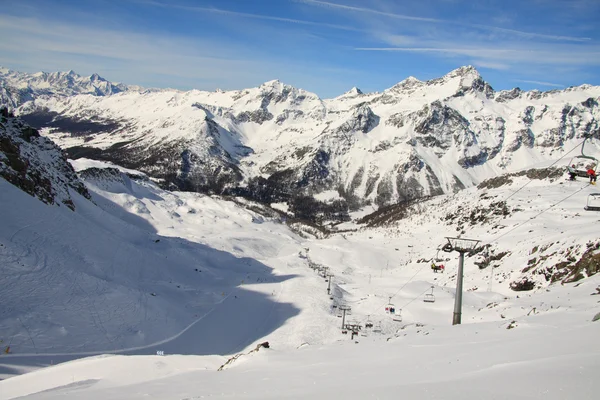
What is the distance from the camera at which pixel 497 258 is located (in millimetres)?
82625

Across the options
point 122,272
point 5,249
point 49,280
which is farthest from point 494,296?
point 5,249

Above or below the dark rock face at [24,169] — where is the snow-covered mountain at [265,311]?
below

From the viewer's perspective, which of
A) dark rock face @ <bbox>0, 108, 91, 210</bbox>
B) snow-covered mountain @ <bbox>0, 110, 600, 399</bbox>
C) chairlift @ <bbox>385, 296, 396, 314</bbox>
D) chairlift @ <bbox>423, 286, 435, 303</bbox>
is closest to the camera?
snow-covered mountain @ <bbox>0, 110, 600, 399</bbox>

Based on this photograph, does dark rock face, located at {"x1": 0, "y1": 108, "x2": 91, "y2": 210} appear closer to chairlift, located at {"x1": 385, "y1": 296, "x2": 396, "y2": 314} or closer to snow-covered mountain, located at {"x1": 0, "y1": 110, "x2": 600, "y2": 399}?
snow-covered mountain, located at {"x1": 0, "y1": 110, "x2": 600, "y2": 399}

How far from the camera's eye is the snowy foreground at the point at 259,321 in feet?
41.0

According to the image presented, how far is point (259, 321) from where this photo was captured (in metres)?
54.9

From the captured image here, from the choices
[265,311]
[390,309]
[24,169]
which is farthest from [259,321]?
[24,169]

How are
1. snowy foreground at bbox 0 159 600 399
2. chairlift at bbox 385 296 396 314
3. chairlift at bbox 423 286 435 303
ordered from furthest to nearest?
1. chairlift at bbox 423 286 435 303
2. chairlift at bbox 385 296 396 314
3. snowy foreground at bbox 0 159 600 399

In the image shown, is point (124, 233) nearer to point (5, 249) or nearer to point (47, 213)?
point (47, 213)

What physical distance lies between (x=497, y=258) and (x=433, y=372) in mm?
79085

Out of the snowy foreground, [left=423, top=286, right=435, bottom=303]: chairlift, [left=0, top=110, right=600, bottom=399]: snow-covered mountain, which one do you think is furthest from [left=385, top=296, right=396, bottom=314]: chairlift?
[left=423, top=286, right=435, bottom=303]: chairlift

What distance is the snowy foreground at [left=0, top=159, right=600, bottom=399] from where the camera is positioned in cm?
1248

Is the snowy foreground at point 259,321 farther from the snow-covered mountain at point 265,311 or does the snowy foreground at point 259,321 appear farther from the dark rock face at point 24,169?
the dark rock face at point 24,169

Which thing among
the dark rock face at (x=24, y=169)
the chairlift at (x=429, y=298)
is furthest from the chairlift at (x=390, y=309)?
the dark rock face at (x=24, y=169)
